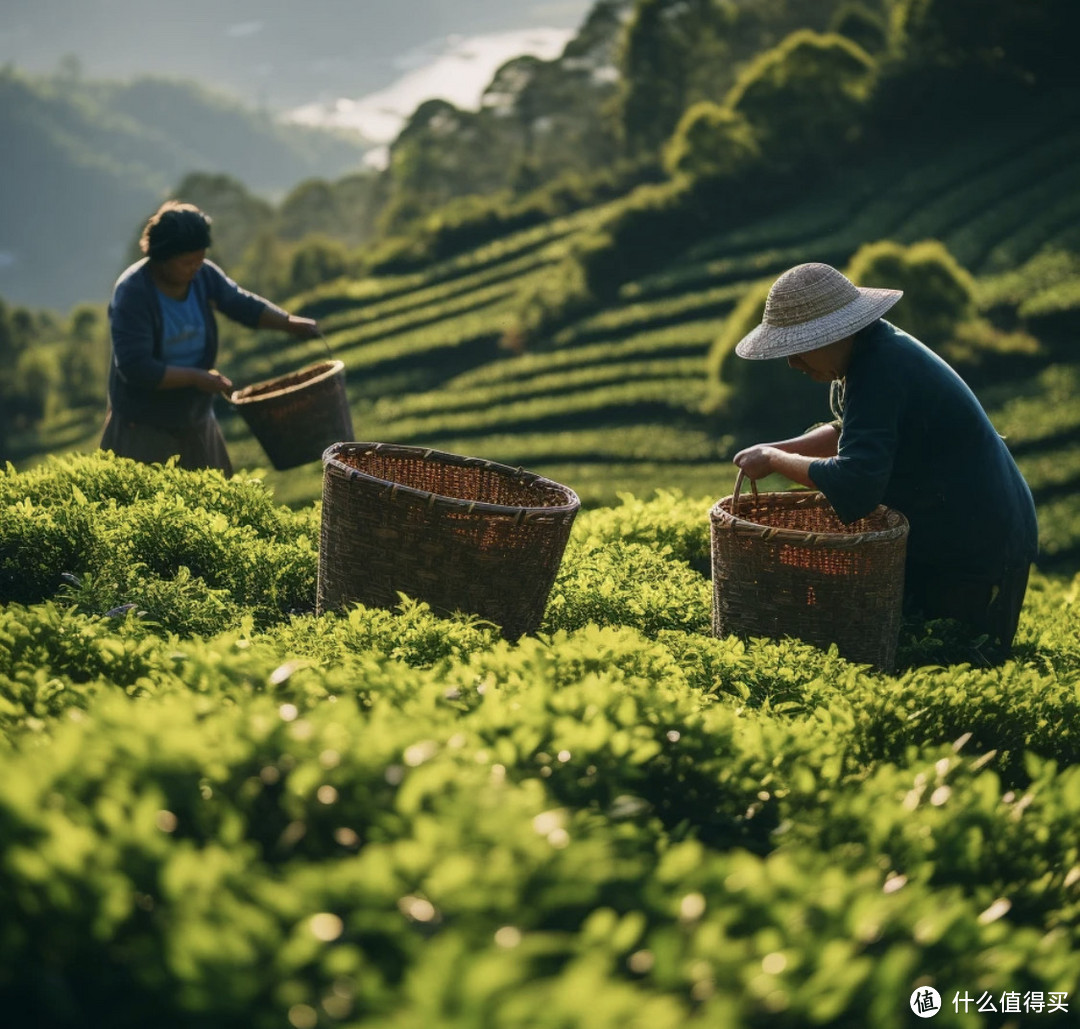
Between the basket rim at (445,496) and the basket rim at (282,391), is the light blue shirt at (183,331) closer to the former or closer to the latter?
the basket rim at (282,391)

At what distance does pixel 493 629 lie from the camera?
3875 mm

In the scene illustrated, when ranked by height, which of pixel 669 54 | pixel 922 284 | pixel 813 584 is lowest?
pixel 813 584

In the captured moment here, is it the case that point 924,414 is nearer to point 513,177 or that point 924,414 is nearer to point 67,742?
point 67,742

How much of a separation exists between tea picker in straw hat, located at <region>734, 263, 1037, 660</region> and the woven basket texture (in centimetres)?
238

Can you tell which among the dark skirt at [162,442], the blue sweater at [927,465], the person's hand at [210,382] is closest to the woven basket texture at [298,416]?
the dark skirt at [162,442]

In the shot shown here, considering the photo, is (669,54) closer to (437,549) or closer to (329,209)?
(329,209)

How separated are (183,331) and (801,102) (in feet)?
85.4

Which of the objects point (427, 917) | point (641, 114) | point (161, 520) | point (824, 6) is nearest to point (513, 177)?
point (641, 114)

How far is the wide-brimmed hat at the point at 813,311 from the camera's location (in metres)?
4.04

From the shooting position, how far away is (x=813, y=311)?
4094 millimetres

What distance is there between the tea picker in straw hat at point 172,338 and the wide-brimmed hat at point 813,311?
8.43ft

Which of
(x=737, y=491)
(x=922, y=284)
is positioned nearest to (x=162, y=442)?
(x=737, y=491)

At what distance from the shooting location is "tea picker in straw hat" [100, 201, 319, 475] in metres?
5.50

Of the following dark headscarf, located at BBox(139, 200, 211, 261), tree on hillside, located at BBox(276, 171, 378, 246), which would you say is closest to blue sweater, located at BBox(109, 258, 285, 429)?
dark headscarf, located at BBox(139, 200, 211, 261)
